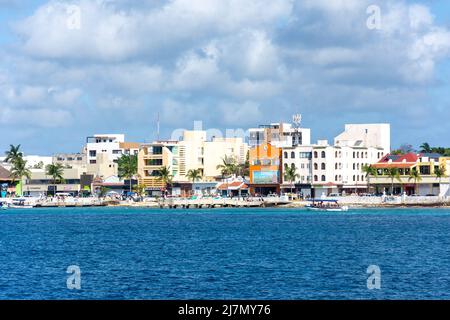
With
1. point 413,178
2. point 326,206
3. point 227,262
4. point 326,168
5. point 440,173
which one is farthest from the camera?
point 326,168

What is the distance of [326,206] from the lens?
169 m

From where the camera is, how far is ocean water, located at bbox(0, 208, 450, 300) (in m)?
45.9

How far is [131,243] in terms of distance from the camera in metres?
82.0

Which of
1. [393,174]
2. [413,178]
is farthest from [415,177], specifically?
[393,174]

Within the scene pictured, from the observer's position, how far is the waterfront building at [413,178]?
183 metres

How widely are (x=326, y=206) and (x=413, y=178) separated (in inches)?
994

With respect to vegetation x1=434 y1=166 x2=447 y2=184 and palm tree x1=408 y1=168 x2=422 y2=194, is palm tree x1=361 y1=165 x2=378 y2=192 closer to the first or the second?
palm tree x1=408 y1=168 x2=422 y2=194

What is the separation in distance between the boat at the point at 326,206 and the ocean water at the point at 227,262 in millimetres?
60829

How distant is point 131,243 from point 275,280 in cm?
3343

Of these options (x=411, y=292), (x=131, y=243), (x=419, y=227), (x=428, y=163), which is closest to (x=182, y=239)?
(x=131, y=243)

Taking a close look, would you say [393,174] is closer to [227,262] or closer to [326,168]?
[326,168]
